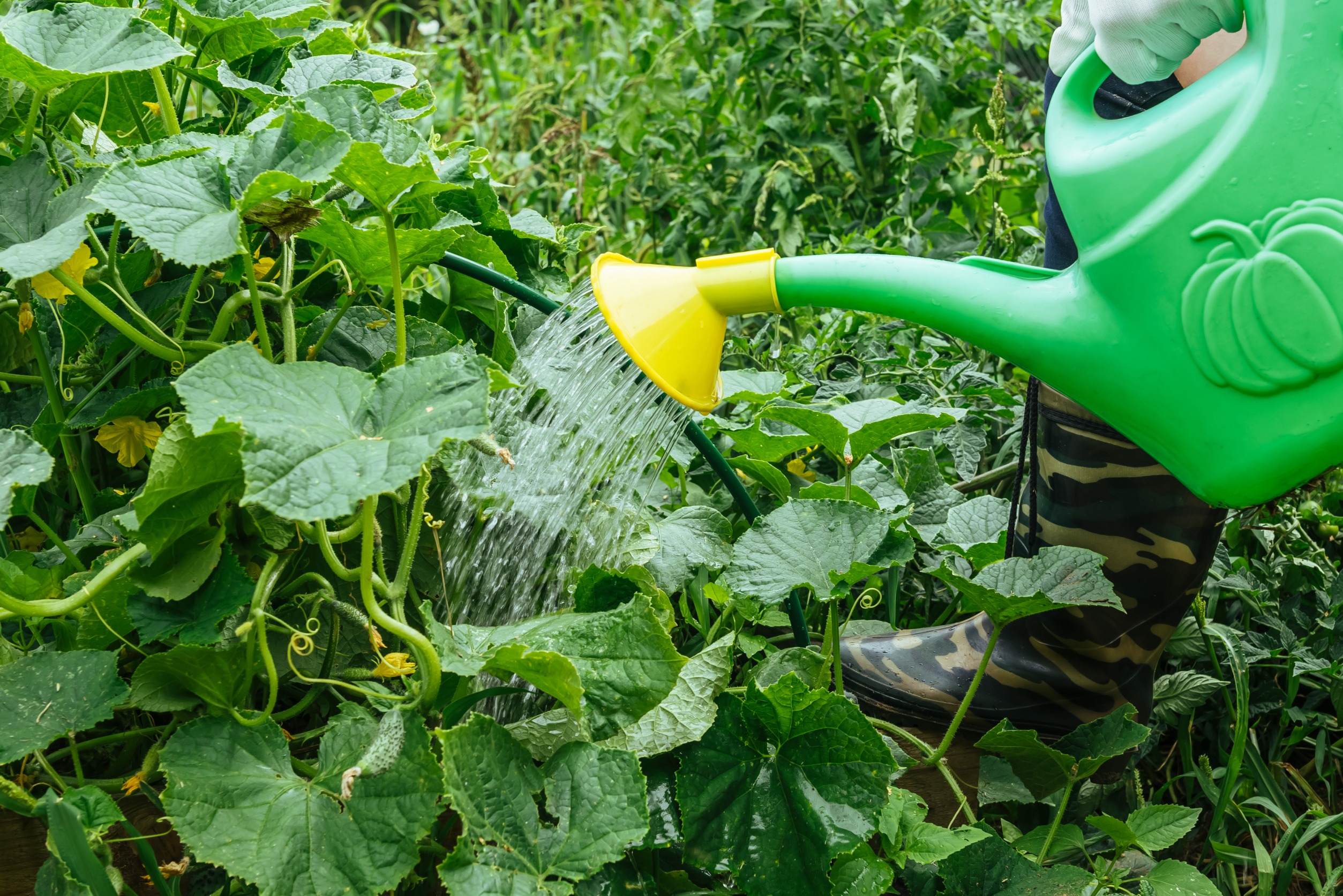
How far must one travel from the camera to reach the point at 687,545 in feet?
3.65

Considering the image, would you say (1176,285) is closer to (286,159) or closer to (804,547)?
(804,547)

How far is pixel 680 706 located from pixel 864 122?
1.68 meters

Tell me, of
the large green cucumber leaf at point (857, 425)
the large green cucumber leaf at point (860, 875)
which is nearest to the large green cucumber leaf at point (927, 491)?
the large green cucumber leaf at point (857, 425)

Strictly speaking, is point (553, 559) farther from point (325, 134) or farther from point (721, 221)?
point (721, 221)

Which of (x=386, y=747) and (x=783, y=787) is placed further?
(x=783, y=787)

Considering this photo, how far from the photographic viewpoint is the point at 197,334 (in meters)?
1.08

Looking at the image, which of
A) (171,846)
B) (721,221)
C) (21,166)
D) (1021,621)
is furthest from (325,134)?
(721,221)

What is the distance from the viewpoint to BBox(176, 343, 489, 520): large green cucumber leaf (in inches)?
25.2

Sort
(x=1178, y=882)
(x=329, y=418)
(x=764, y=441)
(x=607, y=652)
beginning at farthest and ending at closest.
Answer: (x=764, y=441)
(x=1178, y=882)
(x=607, y=652)
(x=329, y=418)

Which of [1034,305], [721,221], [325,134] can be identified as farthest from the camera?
[721,221]

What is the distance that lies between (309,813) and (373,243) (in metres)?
0.43

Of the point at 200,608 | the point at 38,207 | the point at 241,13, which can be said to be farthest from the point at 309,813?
the point at 241,13

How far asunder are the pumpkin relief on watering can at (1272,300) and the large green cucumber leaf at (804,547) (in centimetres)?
33

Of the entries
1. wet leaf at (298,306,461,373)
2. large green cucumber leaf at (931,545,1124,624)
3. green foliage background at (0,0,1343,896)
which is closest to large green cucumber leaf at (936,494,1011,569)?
green foliage background at (0,0,1343,896)
